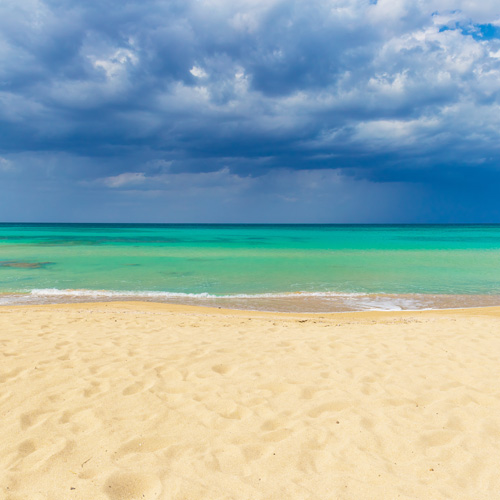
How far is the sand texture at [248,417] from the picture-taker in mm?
2908

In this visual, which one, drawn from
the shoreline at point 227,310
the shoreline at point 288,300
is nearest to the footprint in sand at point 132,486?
the shoreline at point 227,310

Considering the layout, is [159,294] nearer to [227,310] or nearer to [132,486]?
[227,310]

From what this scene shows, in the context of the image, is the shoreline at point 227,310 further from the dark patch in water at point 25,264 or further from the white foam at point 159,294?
the dark patch in water at point 25,264

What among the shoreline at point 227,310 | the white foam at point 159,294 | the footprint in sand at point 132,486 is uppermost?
the footprint in sand at point 132,486

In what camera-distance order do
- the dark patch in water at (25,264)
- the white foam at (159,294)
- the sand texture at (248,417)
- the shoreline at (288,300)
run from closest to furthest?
the sand texture at (248,417) → the shoreline at (288,300) → the white foam at (159,294) → the dark patch in water at (25,264)

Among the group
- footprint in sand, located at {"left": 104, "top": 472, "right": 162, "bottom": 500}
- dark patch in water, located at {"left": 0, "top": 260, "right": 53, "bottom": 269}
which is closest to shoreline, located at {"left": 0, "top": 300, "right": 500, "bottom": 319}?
footprint in sand, located at {"left": 104, "top": 472, "right": 162, "bottom": 500}

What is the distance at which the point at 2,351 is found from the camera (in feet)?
19.3

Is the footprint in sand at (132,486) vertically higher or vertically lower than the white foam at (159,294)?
higher

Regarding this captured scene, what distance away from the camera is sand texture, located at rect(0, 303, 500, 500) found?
2.91m

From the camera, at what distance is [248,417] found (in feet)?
12.9

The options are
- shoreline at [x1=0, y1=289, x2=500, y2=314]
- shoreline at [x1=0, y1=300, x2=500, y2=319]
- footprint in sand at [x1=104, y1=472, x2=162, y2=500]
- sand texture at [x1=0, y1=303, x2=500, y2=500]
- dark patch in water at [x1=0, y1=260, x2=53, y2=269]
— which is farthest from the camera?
dark patch in water at [x1=0, y1=260, x2=53, y2=269]

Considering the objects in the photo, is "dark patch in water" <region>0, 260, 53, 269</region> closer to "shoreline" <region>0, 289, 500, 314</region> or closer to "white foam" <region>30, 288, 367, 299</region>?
"white foam" <region>30, 288, 367, 299</region>

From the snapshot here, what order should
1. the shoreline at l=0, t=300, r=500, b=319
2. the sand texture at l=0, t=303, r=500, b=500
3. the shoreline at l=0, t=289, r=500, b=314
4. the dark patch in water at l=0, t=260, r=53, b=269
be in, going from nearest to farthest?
1. the sand texture at l=0, t=303, r=500, b=500
2. the shoreline at l=0, t=300, r=500, b=319
3. the shoreline at l=0, t=289, r=500, b=314
4. the dark patch in water at l=0, t=260, r=53, b=269

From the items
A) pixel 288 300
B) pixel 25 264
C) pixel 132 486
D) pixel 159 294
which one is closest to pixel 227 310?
pixel 288 300
